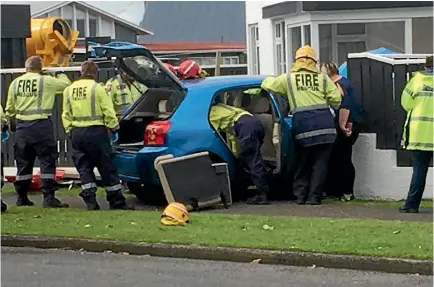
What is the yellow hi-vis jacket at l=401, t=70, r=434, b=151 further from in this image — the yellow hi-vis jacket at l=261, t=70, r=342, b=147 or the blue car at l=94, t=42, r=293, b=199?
the blue car at l=94, t=42, r=293, b=199

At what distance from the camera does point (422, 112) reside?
10.6 m

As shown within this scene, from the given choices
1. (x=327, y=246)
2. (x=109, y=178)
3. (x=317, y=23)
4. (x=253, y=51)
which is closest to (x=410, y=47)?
(x=317, y=23)

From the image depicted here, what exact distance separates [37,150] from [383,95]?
4327 mm

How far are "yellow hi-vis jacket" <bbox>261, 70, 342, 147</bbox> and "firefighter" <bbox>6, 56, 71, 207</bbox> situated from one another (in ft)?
8.69

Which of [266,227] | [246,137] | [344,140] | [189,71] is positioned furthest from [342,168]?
[266,227]

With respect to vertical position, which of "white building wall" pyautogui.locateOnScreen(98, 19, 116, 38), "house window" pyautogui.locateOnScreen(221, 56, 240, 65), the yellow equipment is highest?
"white building wall" pyautogui.locateOnScreen(98, 19, 116, 38)

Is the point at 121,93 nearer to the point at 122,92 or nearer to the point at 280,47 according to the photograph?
the point at 122,92

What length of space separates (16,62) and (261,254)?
313 inches

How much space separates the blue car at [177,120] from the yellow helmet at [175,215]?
1234mm

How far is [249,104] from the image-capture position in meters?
12.2

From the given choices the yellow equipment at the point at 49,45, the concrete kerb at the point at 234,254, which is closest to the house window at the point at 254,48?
the yellow equipment at the point at 49,45

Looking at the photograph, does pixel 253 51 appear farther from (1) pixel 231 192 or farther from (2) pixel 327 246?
(2) pixel 327 246

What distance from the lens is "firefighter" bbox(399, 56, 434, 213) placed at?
10625 millimetres

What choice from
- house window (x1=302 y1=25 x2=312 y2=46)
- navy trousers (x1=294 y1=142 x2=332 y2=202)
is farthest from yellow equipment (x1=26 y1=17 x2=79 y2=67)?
navy trousers (x1=294 y1=142 x2=332 y2=202)
